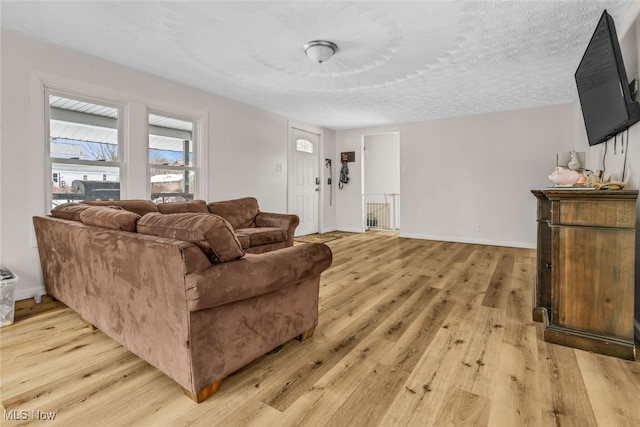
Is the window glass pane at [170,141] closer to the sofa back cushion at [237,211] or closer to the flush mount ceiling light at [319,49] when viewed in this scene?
the sofa back cushion at [237,211]

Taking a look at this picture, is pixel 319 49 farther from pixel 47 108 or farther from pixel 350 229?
pixel 350 229

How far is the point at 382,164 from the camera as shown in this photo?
8.41 meters

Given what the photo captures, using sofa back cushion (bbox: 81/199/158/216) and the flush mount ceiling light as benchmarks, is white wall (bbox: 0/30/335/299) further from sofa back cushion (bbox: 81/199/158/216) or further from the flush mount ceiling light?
the flush mount ceiling light

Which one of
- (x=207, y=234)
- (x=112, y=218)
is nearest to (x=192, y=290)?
(x=207, y=234)

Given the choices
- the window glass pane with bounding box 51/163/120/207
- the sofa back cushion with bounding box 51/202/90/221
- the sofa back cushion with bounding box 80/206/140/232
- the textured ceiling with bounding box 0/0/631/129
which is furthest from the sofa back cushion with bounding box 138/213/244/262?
the window glass pane with bounding box 51/163/120/207

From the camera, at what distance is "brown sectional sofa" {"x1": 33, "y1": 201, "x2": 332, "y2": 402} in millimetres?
1274

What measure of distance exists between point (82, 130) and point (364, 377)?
3524 mm

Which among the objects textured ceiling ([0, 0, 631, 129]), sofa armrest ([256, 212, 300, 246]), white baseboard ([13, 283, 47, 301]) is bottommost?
white baseboard ([13, 283, 47, 301])

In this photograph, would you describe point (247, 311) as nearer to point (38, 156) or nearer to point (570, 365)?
point (570, 365)

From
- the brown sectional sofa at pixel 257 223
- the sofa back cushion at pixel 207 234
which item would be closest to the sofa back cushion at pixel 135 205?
the brown sectional sofa at pixel 257 223

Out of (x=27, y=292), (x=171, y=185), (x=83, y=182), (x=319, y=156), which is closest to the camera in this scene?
(x=27, y=292)

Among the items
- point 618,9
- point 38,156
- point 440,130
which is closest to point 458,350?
point 618,9

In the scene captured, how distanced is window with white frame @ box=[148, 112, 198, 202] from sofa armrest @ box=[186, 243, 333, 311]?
294cm

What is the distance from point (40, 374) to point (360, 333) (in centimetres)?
174
